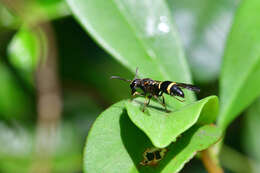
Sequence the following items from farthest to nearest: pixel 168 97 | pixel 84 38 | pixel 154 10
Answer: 1. pixel 84 38
2. pixel 154 10
3. pixel 168 97

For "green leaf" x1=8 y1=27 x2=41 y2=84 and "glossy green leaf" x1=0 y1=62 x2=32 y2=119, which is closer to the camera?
"green leaf" x1=8 y1=27 x2=41 y2=84

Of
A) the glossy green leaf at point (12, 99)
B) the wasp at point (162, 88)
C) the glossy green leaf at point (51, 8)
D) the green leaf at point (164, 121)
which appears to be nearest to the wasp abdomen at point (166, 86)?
the wasp at point (162, 88)

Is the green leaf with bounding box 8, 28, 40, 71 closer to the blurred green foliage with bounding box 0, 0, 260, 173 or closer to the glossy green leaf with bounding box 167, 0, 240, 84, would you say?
the blurred green foliage with bounding box 0, 0, 260, 173

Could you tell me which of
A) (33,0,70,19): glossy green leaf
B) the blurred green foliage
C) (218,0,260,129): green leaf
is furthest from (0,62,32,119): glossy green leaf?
(218,0,260,129): green leaf

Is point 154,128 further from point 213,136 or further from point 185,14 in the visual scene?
point 185,14

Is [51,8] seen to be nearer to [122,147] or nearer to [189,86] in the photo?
[189,86]

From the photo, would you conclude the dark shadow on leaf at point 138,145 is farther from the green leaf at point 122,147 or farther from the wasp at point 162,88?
the wasp at point 162,88

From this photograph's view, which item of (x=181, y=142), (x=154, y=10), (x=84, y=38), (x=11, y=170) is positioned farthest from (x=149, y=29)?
(x=11, y=170)
